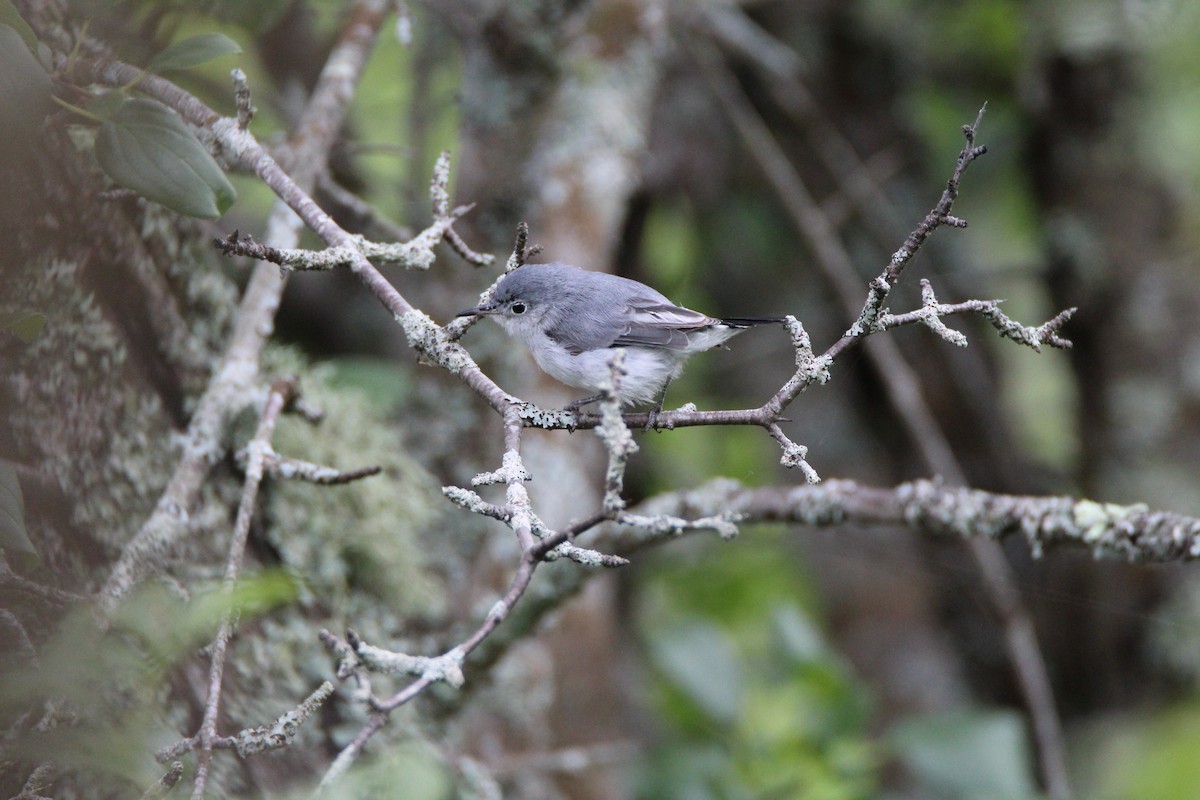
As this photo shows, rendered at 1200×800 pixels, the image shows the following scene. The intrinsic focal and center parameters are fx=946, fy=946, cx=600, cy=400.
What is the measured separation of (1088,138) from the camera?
3.77 metres

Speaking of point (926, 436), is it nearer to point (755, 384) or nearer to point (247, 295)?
point (755, 384)

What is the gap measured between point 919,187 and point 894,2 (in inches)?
32.3

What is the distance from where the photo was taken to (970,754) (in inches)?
103

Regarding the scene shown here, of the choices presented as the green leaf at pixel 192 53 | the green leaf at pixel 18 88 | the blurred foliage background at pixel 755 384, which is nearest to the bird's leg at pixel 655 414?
the blurred foliage background at pixel 755 384

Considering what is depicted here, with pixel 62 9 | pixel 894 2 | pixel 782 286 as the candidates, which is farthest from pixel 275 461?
pixel 894 2

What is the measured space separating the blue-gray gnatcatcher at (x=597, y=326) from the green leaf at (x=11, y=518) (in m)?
0.90

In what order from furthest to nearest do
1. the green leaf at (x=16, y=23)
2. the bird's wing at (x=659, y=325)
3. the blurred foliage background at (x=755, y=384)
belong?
the blurred foliage background at (x=755, y=384) → the bird's wing at (x=659, y=325) → the green leaf at (x=16, y=23)

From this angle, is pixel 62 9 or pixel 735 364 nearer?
pixel 62 9

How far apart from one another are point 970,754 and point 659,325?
1.54 metres

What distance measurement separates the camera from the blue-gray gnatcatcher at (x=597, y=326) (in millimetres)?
2053

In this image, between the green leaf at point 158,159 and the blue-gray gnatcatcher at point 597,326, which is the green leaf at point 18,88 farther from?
the blue-gray gnatcatcher at point 597,326

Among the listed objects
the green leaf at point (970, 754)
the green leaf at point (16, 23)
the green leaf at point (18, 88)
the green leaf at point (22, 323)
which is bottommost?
the green leaf at point (22, 323)

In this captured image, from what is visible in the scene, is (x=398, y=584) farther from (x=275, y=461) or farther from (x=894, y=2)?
(x=894, y=2)

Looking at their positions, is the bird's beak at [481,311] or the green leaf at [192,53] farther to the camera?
the bird's beak at [481,311]
